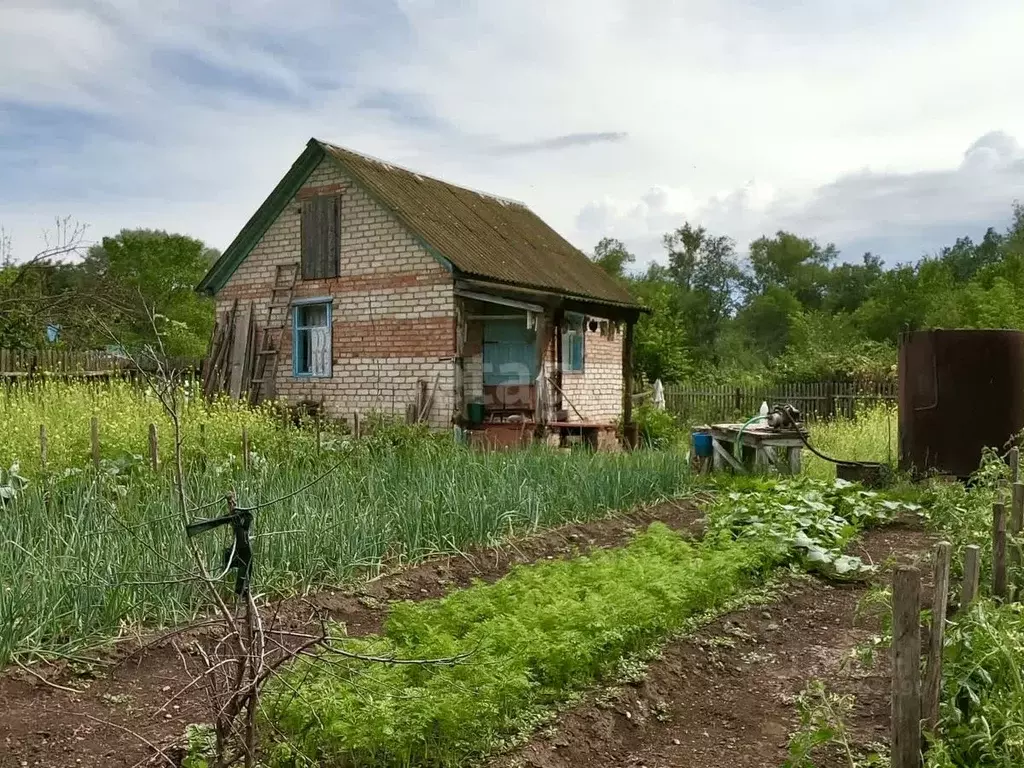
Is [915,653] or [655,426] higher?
[915,653]

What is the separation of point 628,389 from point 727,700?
12189 millimetres

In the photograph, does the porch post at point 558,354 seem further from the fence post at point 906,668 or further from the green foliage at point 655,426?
the fence post at point 906,668

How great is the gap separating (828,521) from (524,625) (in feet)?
13.2

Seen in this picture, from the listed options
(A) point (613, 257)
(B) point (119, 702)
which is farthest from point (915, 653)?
(A) point (613, 257)

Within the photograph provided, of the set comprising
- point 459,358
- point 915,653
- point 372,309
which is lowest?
point 915,653

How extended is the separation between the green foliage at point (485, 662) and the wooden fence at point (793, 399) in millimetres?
14091

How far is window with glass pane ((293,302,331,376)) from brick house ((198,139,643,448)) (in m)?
0.02

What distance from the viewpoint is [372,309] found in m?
13.7

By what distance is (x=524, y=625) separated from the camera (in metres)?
3.77

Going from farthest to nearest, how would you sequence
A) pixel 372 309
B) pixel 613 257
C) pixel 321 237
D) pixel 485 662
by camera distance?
pixel 613 257 < pixel 321 237 < pixel 372 309 < pixel 485 662

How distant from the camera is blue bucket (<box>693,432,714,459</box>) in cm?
1105

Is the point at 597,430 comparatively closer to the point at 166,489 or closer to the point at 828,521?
the point at 828,521

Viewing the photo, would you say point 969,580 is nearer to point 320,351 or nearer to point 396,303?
point 396,303

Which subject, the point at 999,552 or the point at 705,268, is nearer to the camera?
the point at 999,552
